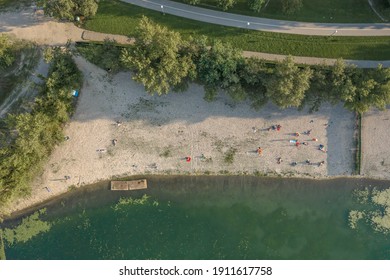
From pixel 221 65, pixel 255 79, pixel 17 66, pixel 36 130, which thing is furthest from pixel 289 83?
pixel 17 66

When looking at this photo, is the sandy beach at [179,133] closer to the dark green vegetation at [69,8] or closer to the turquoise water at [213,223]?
the turquoise water at [213,223]

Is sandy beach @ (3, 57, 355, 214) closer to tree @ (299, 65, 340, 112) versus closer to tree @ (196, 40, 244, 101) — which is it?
tree @ (299, 65, 340, 112)

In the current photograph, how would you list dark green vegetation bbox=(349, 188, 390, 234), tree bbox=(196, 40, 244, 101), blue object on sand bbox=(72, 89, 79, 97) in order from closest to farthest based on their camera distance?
tree bbox=(196, 40, 244, 101), blue object on sand bbox=(72, 89, 79, 97), dark green vegetation bbox=(349, 188, 390, 234)

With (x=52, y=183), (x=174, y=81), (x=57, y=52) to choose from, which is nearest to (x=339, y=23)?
(x=174, y=81)

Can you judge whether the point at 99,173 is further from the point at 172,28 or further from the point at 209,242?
the point at 172,28

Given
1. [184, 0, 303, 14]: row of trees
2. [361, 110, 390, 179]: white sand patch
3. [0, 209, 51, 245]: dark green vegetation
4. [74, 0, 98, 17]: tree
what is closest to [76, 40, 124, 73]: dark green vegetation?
[74, 0, 98, 17]: tree

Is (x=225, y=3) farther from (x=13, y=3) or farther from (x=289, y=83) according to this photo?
(x=13, y=3)

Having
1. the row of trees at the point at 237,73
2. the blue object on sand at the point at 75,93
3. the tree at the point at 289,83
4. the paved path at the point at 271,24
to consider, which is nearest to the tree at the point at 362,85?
the row of trees at the point at 237,73
